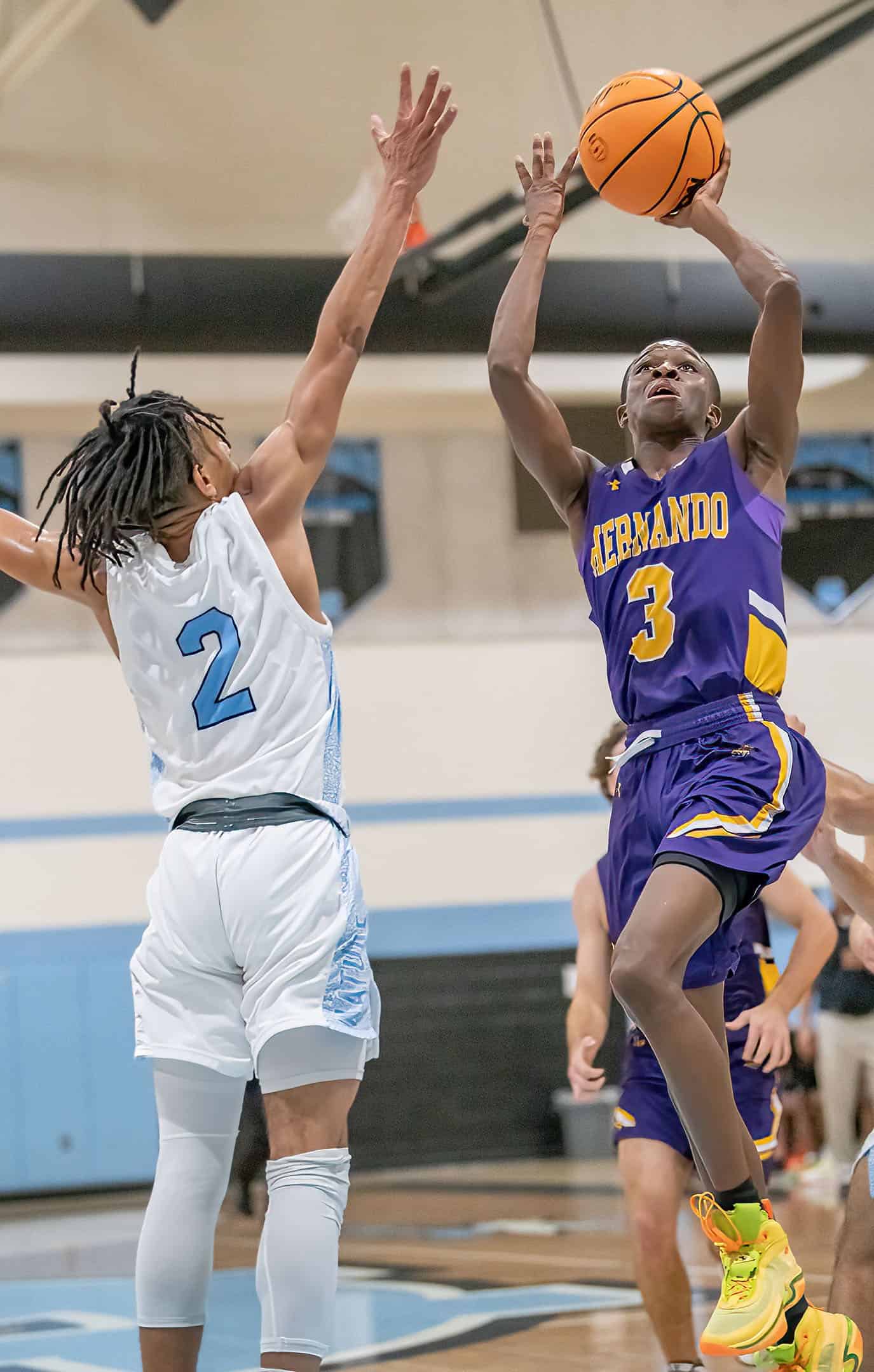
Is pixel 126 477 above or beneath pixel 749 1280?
above

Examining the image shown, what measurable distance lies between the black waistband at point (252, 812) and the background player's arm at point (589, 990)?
1.52 metres

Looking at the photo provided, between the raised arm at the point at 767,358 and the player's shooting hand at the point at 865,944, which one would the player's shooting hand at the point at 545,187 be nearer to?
the raised arm at the point at 767,358

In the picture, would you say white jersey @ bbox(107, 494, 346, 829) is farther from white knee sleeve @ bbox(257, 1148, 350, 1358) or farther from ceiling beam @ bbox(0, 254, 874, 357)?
ceiling beam @ bbox(0, 254, 874, 357)

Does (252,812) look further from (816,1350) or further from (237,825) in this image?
(816,1350)

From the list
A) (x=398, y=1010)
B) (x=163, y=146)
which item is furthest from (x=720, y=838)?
(x=163, y=146)

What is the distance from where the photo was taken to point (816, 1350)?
10.2 ft

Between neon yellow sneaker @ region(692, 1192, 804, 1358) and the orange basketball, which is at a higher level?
the orange basketball

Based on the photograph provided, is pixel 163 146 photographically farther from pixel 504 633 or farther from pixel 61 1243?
pixel 61 1243

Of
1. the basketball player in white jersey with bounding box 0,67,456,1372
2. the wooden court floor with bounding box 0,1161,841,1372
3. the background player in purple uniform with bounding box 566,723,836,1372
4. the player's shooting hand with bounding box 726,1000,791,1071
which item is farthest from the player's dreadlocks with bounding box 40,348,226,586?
the wooden court floor with bounding box 0,1161,841,1372

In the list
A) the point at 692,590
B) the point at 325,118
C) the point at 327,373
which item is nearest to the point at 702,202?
the point at 692,590

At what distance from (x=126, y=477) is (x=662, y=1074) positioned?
2098 millimetres

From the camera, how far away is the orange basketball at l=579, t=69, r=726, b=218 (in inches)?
150

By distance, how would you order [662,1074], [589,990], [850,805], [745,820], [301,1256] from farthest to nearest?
1. [589,990]
2. [662,1074]
3. [850,805]
4. [745,820]
5. [301,1256]

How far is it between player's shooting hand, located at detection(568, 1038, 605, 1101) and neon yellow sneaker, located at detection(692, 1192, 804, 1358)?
132 cm
